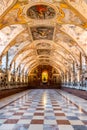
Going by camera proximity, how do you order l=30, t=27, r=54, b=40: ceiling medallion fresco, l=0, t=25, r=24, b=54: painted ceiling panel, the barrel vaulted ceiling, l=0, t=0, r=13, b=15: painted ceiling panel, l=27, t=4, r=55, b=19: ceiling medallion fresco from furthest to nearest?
l=30, t=27, r=54, b=40: ceiling medallion fresco, l=0, t=25, r=24, b=54: painted ceiling panel, l=27, t=4, r=55, b=19: ceiling medallion fresco, the barrel vaulted ceiling, l=0, t=0, r=13, b=15: painted ceiling panel

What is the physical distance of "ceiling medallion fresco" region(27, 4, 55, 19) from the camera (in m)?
12.9

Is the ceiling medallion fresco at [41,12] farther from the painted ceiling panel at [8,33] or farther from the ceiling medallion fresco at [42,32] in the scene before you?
the ceiling medallion fresco at [42,32]

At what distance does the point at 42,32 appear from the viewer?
18859mm

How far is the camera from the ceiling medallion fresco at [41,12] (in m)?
12.9

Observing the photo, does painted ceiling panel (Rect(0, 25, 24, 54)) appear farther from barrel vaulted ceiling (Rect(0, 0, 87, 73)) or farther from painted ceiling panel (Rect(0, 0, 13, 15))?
painted ceiling panel (Rect(0, 0, 13, 15))

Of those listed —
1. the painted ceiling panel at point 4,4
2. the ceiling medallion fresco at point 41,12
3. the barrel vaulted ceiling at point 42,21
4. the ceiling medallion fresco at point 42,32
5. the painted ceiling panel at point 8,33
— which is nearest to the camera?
the painted ceiling panel at point 4,4

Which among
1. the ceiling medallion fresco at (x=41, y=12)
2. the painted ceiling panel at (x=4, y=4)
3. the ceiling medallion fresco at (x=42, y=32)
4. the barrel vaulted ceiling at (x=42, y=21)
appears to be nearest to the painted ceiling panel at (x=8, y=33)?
the barrel vaulted ceiling at (x=42, y=21)

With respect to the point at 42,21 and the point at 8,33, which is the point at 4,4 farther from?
the point at 8,33

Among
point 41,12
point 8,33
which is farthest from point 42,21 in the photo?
point 8,33

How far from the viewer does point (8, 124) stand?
254 inches

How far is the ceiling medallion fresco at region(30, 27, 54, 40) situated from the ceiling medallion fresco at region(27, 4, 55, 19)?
2830 mm

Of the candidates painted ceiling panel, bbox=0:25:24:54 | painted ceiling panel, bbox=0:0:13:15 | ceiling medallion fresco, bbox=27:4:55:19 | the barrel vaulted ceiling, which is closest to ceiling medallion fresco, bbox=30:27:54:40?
the barrel vaulted ceiling

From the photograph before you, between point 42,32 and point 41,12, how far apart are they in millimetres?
5205

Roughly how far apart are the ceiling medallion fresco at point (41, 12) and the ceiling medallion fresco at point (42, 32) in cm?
283
